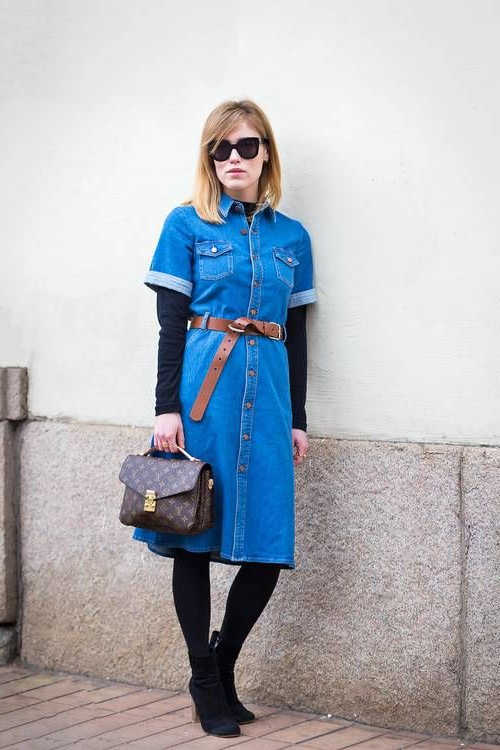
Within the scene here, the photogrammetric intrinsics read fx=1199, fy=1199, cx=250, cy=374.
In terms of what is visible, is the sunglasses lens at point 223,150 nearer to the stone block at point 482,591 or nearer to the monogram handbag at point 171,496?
the monogram handbag at point 171,496

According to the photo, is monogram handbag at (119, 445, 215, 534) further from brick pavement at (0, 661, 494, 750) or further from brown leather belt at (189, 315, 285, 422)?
brick pavement at (0, 661, 494, 750)

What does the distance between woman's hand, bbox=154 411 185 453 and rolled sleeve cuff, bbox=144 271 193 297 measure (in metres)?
0.41

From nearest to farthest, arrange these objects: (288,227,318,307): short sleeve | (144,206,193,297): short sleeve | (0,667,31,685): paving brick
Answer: (144,206,193,297): short sleeve < (288,227,318,307): short sleeve < (0,667,31,685): paving brick

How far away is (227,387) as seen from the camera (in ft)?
12.8

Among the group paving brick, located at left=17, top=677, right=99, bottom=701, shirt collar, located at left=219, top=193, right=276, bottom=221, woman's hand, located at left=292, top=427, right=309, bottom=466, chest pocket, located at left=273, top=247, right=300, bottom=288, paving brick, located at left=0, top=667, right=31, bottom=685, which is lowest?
paving brick, located at left=0, top=667, right=31, bottom=685

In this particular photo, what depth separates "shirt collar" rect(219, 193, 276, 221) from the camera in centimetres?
401

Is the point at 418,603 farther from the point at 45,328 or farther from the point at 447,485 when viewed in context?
the point at 45,328

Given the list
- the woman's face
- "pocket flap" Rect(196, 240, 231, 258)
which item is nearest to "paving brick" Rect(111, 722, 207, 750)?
"pocket flap" Rect(196, 240, 231, 258)

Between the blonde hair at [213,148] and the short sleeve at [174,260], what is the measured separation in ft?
0.31

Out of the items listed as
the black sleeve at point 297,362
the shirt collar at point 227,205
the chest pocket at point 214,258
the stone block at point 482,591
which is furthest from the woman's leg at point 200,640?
the shirt collar at point 227,205

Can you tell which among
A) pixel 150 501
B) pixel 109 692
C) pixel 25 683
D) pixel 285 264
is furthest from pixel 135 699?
pixel 285 264

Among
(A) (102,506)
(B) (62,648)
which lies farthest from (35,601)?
(A) (102,506)

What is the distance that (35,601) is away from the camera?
16.4 ft

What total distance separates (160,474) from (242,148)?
111 centimetres
